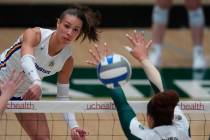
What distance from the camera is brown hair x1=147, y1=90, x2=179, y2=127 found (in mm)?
4301

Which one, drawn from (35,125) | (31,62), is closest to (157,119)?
(31,62)

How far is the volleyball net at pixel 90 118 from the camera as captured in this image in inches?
201

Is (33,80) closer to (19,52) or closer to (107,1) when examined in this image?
(19,52)

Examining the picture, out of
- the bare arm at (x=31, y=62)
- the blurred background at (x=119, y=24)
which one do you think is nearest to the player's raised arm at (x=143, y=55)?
the bare arm at (x=31, y=62)

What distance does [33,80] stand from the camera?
4.84 m

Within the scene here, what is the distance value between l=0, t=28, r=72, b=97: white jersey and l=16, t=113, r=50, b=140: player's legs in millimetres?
185

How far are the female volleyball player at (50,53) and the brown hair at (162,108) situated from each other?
38.7 inches

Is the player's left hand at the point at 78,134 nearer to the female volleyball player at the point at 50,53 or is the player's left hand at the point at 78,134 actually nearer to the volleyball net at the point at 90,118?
the female volleyball player at the point at 50,53

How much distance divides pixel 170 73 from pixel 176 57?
2.98 feet

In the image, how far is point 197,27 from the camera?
10.2 m

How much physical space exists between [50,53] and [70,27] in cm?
38

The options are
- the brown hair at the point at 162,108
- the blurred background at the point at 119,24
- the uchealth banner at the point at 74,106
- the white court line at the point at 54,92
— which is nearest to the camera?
the brown hair at the point at 162,108

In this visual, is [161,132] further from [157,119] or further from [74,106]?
[74,106]

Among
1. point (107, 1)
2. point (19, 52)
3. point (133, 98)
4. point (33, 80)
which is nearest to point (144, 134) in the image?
point (33, 80)
